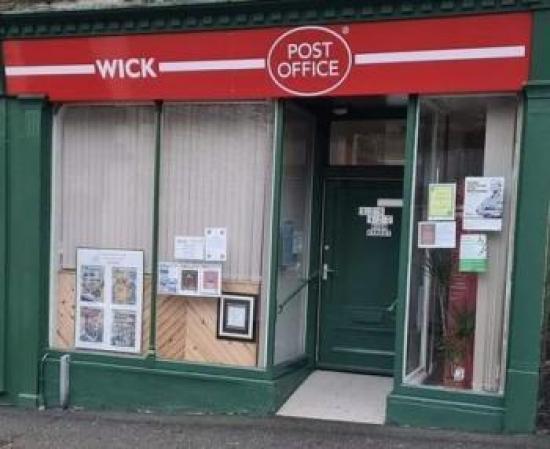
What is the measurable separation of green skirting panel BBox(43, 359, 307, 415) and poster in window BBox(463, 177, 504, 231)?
6.69ft

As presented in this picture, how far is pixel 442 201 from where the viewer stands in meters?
5.91

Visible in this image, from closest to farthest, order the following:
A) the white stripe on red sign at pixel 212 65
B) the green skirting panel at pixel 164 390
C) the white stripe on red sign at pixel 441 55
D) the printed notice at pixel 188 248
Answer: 1. the white stripe on red sign at pixel 441 55
2. the white stripe on red sign at pixel 212 65
3. the green skirting panel at pixel 164 390
4. the printed notice at pixel 188 248

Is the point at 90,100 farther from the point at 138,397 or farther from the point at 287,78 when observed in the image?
the point at 138,397

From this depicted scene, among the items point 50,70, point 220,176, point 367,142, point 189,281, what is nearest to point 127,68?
point 50,70

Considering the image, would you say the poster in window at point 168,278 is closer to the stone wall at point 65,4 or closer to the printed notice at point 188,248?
the printed notice at point 188,248

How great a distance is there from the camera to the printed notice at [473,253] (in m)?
5.75

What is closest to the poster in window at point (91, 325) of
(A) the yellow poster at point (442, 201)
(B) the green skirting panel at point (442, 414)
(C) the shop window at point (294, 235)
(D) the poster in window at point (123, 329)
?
(D) the poster in window at point (123, 329)

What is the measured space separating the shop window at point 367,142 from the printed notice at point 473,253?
1309 mm

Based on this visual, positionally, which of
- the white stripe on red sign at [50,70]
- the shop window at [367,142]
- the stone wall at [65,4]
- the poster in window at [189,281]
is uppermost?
the stone wall at [65,4]

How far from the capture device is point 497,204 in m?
5.69

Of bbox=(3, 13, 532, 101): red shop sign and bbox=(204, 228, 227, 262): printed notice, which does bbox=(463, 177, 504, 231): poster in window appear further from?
bbox=(204, 228, 227, 262): printed notice

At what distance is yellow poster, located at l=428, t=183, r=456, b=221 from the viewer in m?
5.88

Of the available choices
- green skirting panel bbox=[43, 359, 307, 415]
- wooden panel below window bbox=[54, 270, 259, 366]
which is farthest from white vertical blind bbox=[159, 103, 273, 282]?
green skirting panel bbox=[43, 359, 307, 415]

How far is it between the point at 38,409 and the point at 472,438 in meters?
3.74
